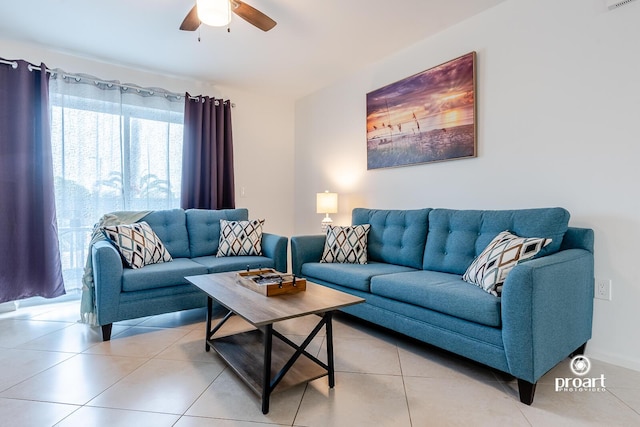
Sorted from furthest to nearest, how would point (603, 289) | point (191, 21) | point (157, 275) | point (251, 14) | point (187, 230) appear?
point (187, 230), point (157, 275), point (191, 21), point (251, 14), point (603, 289)

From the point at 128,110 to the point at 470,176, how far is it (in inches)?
137

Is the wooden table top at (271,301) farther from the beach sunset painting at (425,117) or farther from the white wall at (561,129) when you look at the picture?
the beach sunset painting at (425,117)

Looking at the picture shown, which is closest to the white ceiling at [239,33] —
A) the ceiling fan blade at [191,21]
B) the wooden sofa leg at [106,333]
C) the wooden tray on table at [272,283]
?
the ceiling fan blade at [191,21]

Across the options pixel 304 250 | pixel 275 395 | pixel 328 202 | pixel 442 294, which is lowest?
pixel 275 395

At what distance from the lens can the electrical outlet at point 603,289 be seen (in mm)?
2061

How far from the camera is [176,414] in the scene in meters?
1.53

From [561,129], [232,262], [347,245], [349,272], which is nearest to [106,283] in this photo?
[232,262]

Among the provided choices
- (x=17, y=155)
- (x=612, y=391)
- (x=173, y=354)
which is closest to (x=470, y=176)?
(x=612, y=391)

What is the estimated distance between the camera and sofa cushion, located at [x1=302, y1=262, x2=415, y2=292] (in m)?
2.49

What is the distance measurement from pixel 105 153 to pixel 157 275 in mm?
1732

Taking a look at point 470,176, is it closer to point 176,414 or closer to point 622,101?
point 622,101

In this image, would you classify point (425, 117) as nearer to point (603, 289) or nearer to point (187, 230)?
point (603, 289)

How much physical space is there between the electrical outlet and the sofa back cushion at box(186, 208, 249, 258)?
3091mm

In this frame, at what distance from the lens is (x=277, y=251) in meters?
3.22
